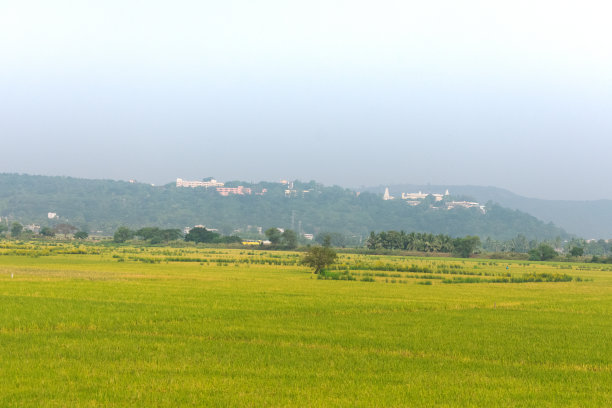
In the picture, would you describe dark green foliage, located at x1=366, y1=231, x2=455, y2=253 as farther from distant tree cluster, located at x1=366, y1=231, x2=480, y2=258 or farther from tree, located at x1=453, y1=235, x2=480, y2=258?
tree, located at x1=453, y1=235, x2=480, y2=258

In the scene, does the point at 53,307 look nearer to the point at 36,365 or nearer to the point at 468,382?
the point at 36,365

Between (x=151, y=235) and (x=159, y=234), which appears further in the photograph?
(x=151, y=235)

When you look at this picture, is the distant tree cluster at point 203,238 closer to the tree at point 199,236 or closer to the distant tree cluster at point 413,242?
the tree at point 199,236

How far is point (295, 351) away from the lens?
1827 cm

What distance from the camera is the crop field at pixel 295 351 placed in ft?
44.0

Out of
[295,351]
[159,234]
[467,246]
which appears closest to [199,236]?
[159,234]

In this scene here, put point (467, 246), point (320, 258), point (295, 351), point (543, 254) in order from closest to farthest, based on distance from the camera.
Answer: point (295, 351) → point (320, 258) → point (543, 254) → point (467, 246)

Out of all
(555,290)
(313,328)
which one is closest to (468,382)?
(313,328)

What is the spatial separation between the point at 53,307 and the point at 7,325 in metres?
5.44

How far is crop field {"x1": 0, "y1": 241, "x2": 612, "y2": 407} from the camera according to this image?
44.0ft

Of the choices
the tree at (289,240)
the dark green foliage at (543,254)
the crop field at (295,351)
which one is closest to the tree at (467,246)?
the dark green foliage at (543,254)

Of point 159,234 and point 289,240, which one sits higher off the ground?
point 289,240

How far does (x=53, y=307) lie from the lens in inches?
1089

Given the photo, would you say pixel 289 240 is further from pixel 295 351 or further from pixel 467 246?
pixel 295 351
